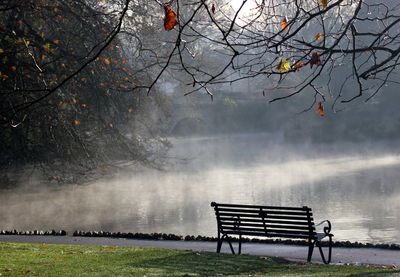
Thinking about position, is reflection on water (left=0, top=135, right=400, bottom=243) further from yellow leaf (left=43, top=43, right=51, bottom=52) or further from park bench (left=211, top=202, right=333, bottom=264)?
park bench (left=211, top=202, right=333, bottom=264)

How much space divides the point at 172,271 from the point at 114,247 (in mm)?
2759

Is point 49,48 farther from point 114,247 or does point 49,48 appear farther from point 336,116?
point 336,116

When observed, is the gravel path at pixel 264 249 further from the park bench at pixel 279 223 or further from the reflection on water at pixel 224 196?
the reflection on water at pixel 224 196

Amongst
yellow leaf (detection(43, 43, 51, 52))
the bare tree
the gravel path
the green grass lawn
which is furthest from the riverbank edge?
yellow leaf (detection(43, 43, 51, 52))

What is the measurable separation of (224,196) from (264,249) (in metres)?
14.8

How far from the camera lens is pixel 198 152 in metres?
50.2

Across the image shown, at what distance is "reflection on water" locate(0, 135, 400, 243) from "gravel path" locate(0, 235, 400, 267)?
4.80 metres

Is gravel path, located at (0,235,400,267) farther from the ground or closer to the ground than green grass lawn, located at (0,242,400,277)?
farther from the ground

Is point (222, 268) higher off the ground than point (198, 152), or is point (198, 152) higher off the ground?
point (198, 152)

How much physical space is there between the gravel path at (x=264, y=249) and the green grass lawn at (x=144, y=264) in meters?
0.81

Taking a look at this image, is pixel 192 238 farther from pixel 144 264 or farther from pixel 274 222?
pixel 144 264

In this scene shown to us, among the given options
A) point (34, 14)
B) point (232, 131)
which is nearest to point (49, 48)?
point (34, 14)

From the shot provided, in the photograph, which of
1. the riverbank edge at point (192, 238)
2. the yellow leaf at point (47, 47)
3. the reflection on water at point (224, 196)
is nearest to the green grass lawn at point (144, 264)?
the riverbank edge at point (192, 238)

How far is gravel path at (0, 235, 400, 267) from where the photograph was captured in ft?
37.0
